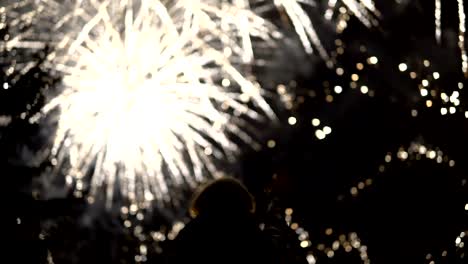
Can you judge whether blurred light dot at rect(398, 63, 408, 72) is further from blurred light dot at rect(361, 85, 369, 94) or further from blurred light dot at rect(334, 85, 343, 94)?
blurred light dot at rect(334, 85, 343, 94)

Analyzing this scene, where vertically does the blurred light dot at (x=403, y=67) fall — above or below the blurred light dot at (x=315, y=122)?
above

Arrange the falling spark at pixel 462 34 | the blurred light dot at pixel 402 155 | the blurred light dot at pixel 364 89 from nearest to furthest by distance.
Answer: the falling spark at pixel 462 34, the blurred light dot at pixel 402 155, the blurred light dot at pixel 364 89

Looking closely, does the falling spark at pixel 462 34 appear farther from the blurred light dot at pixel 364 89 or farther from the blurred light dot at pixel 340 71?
the blurred light dot at pixel 364 89

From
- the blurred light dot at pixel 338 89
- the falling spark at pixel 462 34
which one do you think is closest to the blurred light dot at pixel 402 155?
the blurred light dot at pixel 338 89

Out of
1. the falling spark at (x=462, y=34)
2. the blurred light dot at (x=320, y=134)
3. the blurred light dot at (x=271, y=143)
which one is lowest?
the blurred light dot at (x=271, y=143)

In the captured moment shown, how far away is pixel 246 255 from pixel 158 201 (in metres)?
15.3

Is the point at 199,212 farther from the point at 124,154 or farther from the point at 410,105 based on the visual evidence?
the point at 410,105

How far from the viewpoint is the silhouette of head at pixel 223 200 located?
3168mm

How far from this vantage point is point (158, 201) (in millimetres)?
18234

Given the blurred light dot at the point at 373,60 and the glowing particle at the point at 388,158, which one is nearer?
the blurred light dot at the point at 373,60

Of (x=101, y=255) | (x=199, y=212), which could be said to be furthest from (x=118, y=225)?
(x=199, y=212)

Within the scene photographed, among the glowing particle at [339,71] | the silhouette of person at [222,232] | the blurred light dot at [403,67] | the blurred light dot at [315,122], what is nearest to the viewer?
the silhouette of person at [222,232]

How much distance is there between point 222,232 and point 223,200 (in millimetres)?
140

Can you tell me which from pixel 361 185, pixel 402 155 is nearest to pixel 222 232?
pixel 402 155
